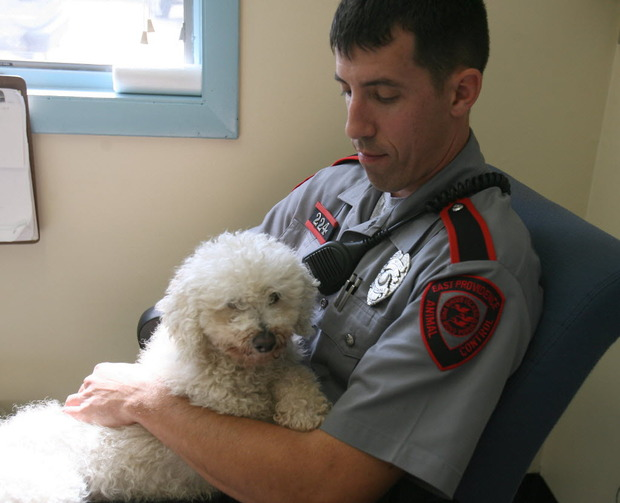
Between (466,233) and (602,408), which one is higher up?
(466,233)

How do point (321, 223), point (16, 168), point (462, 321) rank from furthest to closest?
1. point (16, 168)
2. point (321, 223)
3. point (462, 321)

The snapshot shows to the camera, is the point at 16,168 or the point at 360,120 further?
the point at 16,168

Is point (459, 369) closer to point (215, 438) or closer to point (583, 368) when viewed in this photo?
point (583, 368)

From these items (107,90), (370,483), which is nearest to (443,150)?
(370,483)

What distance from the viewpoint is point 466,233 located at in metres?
0.97

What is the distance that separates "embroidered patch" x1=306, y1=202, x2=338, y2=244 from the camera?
1311 millimetres

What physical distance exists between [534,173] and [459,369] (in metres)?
1.02

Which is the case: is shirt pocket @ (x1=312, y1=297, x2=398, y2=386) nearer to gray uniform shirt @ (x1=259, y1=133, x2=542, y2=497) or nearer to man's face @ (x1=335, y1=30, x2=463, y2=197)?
gray uniform shirt @ (x1=259, y1=133, x2=542, y2=497)

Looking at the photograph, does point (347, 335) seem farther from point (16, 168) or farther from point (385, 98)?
point (16, 168)

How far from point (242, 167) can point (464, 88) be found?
0.70 meters

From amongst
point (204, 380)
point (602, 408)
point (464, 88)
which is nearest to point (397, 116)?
point (464, 88)

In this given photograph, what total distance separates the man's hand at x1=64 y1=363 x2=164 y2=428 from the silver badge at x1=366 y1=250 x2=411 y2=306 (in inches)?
18.2

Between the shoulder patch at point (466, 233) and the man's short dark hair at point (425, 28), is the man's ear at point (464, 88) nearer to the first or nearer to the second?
the man's short dark hair at point (425, 28)

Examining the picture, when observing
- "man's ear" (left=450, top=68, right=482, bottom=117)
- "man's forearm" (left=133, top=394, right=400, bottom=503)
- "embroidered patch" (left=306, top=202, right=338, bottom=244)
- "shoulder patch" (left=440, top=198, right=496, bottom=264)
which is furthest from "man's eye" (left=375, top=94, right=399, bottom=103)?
"man's forearm" (left=133, top=394, right=400, bottom=503)
